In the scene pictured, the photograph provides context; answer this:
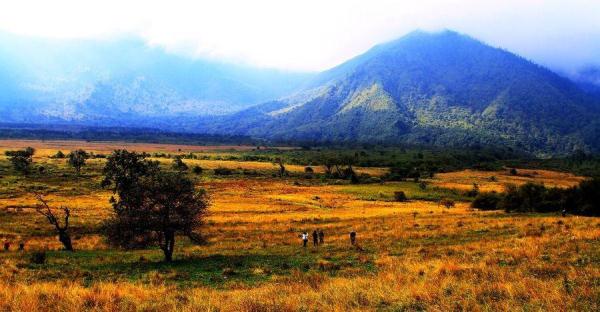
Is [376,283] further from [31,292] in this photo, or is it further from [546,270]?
[31,292]

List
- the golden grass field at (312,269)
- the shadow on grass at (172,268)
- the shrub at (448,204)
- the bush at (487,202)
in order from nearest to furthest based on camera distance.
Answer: the golden grass field at (312,269), the shadow on grass at (172,268), the bush at (487,202), the shrub at (448,204)

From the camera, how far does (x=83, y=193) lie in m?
94.8

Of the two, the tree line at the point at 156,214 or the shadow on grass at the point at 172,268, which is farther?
the tree line at the point at 156,214

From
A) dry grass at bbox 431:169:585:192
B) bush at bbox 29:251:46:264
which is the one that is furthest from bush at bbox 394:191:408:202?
bush at bbox 29:251:46:264

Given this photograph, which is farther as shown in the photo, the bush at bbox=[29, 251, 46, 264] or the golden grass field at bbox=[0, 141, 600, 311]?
the bush at bbox=[29, 251, 46, 264]

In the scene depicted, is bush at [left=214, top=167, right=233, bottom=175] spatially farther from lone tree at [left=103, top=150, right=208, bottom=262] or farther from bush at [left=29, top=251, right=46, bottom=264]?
bush at [left=29, top=251, right=46, bottom=264]

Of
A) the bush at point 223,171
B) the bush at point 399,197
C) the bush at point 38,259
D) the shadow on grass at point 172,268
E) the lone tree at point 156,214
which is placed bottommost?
the bush at point 399,197

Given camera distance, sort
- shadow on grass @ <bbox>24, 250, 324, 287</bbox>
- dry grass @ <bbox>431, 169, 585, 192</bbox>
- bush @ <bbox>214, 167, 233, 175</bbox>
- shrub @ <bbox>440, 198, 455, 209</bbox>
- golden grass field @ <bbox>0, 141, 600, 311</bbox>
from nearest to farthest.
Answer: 1. golden grass field @ <bbox>0, 141, 600, 311</bbox>
2. shadow on grass @ <bbox>24, 250, 324, 287</bbox>
3. shrub @ <bbox>440, 198, 455, 209</bbox>
4. dry grass @ <bbox>431, 169, 585, 192</bbox>
5. bush @ <bbox>214, 167, 233, 175</bbox>

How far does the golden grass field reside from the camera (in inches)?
487

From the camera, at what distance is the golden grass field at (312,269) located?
12375mm

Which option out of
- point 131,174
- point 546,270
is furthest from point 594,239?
point 131,174

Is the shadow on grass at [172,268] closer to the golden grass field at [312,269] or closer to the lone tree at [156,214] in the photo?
the golden grass field at [312,269]

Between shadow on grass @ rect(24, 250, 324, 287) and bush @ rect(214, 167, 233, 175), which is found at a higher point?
shadow on grass @ rect(24, 250, 324, 287)

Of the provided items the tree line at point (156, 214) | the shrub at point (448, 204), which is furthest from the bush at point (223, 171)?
the tree line at point (156, 214)
